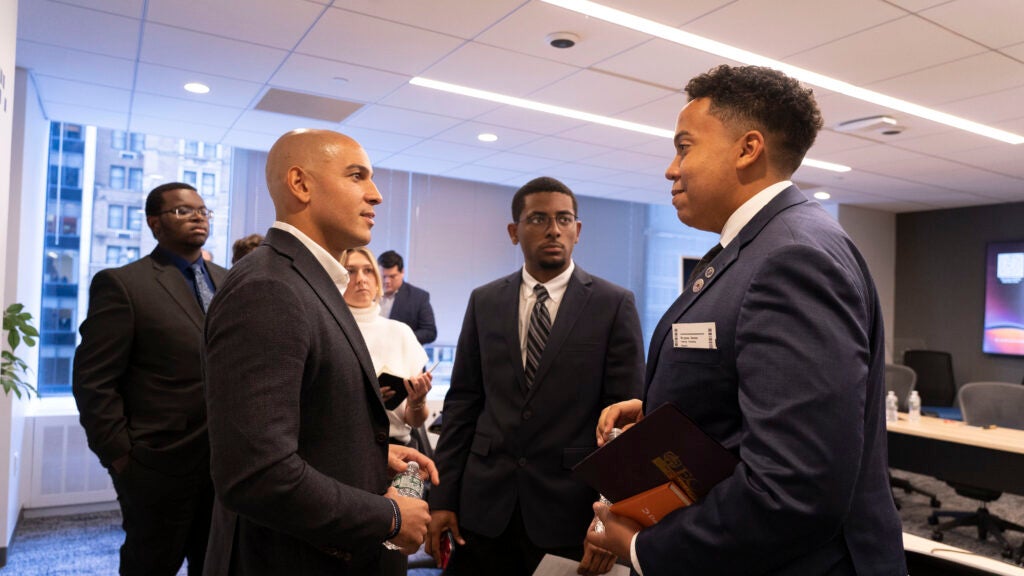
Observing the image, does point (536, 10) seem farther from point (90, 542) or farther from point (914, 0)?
point (90, 542)

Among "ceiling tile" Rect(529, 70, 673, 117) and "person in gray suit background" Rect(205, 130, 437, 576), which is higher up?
"ceiling tile" Rect(529, 70, 673, 117)

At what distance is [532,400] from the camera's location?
1979 mm

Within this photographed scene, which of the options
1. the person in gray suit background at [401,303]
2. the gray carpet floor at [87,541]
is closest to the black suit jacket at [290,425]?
the gray carpet floor at [87,541]

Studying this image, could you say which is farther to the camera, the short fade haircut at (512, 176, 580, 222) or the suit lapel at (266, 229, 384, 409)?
the short fade haircut at (512, 176, 580, 222)

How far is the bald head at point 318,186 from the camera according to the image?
140 cm

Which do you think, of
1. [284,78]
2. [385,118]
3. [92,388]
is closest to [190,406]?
[92,388]

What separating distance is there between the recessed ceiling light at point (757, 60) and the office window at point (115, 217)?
4526mm

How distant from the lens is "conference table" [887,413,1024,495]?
4.02 m

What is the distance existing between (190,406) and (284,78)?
2.52 meters

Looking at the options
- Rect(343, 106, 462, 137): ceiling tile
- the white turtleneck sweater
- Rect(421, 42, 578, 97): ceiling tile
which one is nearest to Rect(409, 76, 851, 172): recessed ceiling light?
Rect(421, 42, 578, 97): ceiling tile

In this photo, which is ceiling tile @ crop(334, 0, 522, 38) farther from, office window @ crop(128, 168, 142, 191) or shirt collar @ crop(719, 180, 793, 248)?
office window @ crop(128, 168, 142, 191)

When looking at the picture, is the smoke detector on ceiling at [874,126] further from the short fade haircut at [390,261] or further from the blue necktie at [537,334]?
the blue necktie at [537,334]

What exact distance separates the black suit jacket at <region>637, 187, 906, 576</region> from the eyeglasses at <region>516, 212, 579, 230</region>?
110 centimetres

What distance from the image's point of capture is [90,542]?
429 cm
